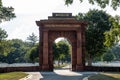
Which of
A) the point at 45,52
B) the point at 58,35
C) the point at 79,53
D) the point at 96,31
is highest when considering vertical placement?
the point at 96,31

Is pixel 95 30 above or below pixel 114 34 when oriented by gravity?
above

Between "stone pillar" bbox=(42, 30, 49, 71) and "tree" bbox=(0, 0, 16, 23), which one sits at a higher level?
"tree" bbox=(0, 0, 16, 23)

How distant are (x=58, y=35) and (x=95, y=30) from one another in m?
13.3

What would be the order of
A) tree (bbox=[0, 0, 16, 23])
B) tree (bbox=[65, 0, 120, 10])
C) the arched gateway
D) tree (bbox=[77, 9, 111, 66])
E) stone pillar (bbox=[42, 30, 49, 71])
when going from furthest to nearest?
tree (bbox=[77, 9, 111, 66]) → the arched gateway → stone pillar (bbox=[42, 30, 49, 71]) → tree (bbox=[0, 0, 16, 23]) → tree (bbox=[65, 0, 120, 10])

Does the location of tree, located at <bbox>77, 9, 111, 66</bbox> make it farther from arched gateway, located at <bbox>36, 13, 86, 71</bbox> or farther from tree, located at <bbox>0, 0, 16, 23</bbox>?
tree, located at <bbox>0, 0, 16, 23</bbox>

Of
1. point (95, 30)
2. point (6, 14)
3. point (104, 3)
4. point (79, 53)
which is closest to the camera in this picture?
point (104, 3)

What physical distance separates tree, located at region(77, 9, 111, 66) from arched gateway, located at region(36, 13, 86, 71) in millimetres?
10963

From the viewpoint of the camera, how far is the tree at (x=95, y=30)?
6362 centimetres

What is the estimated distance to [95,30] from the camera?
64062 mm

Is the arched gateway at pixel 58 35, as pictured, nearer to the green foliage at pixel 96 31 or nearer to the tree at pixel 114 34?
the green foliage at pixel 96 31

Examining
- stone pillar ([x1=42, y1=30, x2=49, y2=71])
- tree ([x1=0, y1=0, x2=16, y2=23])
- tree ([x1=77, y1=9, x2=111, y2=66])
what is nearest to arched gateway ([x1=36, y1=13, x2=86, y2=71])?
stone pillar ([x1=42, y1=30, x2=49, y2=71])

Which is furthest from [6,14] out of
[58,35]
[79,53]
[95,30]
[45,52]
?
[95,30]

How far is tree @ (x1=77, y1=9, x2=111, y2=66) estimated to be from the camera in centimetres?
6362

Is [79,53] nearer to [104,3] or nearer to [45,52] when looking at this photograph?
[45,52]
